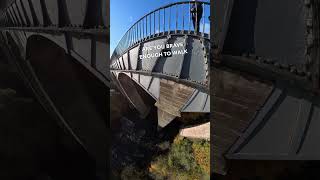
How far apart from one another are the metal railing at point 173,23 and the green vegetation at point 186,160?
0.66 meters

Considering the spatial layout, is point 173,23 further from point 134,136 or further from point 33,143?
point 33,143

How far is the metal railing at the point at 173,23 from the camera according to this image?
186cm

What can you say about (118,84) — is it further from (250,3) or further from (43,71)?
(250,3)

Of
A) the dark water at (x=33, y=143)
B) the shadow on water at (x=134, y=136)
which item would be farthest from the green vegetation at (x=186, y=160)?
the dark water at (x=33, y=143)

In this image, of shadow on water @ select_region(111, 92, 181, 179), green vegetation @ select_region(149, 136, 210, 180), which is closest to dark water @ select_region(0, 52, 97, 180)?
shadow on water @ select_region(111, 92, 181, 179)

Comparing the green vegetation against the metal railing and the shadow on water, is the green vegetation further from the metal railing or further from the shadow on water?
the metal railing

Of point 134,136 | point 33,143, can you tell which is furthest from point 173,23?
point 33,143

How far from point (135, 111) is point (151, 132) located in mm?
193

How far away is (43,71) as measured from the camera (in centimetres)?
228

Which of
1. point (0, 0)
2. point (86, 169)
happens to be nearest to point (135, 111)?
point (86, 169)

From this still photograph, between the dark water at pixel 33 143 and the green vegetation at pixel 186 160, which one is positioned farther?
the dark water at pixel 33 143

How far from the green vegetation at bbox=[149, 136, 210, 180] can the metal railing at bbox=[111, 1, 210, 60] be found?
66 cm

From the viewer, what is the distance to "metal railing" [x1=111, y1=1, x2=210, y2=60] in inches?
73.1

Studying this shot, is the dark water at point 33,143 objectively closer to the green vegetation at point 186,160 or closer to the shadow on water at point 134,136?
the shadow on water at point 134,136
